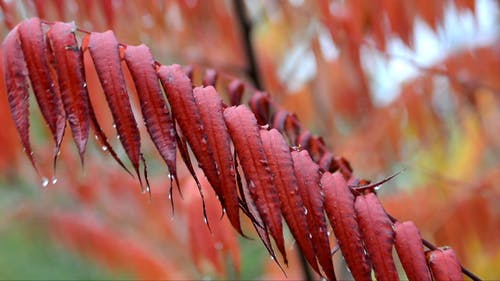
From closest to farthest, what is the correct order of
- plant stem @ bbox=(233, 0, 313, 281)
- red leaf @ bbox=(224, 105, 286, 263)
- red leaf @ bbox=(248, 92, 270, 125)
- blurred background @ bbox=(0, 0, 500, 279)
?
red leaf @ bbox=(224, 105, 286, 263) → red leaf @ bbox=(248, 92, 270, 125) → blurred background @ bbox=(0, 0, 500, 279) → plant stem @ bbox=(233, 0, 313, 281)

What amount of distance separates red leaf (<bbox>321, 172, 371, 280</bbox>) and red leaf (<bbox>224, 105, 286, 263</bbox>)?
7 centimetres

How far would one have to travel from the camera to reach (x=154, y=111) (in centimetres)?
79

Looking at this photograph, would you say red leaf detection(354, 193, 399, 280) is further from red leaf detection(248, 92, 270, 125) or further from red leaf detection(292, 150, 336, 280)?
red leaf detection(248, 92, 270, 125)

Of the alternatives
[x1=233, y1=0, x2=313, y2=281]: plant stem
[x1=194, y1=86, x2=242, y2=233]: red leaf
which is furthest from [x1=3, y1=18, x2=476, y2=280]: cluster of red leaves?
[x1=233, y1=0, x2=313, y2=281]: plant stem

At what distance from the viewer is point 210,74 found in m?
1.17

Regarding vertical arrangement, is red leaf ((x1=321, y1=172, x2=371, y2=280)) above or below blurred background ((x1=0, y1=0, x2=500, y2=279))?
below

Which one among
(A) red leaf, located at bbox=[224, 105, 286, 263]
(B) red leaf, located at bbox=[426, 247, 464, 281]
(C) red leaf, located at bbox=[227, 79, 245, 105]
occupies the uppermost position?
(C) red leaf, located at bbox=[227, 79, 245, 105]

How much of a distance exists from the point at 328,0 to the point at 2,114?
651 mm

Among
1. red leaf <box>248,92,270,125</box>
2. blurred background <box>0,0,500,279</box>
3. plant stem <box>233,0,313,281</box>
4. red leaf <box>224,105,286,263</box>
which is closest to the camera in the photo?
Answer: red leaf <box>224,105,286,263</box>

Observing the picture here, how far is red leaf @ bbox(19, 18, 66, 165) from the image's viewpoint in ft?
2.69

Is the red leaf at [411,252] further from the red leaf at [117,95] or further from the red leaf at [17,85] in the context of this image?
the red leaf at [17,85]

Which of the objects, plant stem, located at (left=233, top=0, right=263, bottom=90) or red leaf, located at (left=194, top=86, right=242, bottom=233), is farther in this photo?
plant stem, located at (left=233, top=0, right=263, bottom=90)

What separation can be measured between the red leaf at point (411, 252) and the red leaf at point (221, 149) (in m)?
0.16

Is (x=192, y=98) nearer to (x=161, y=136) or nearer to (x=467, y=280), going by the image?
(x=161, y=136)
